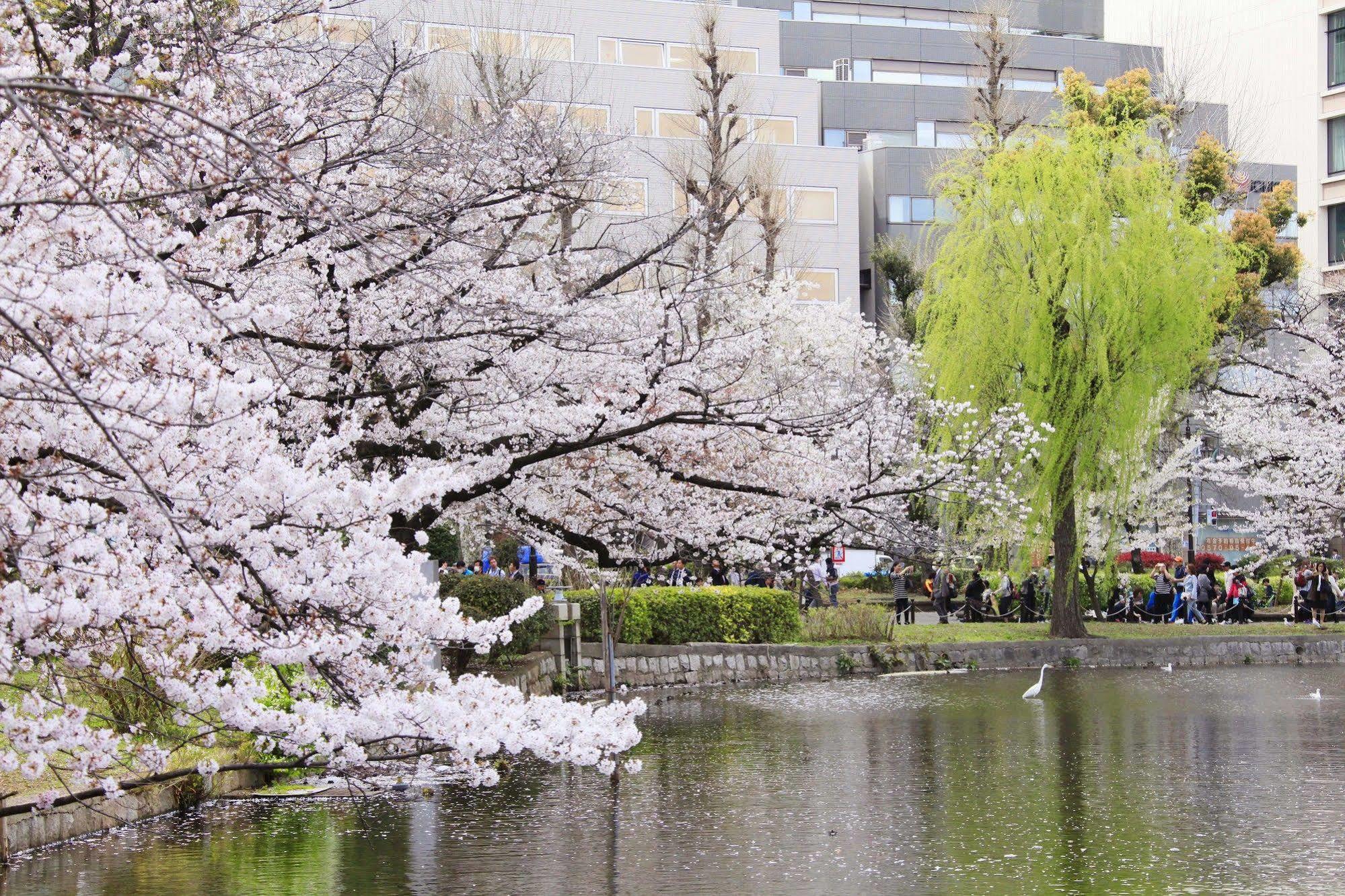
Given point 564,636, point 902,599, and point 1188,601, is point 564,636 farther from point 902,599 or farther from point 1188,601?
point 1188,601

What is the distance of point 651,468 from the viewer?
51.2ft

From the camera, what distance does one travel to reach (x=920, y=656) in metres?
25.0

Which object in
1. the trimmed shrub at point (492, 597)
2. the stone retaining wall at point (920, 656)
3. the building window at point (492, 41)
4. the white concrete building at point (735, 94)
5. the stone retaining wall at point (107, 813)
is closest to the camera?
the stone retaining wall at point (107, 813)

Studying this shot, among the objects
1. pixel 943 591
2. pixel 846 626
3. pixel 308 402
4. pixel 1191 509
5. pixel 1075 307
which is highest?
pixel 1075 307

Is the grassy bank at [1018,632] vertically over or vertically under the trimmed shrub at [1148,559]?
under

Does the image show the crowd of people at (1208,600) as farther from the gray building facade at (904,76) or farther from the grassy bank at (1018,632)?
the gray building facade at (904,76)

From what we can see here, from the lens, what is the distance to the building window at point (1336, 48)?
4931 centimetres

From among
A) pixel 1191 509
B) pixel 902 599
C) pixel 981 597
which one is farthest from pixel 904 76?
pixel 902 599

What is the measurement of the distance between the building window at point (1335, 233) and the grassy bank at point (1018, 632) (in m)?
23.9

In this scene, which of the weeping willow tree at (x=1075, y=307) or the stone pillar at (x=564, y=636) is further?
the weeping willow tree at (x=1075, y=307)

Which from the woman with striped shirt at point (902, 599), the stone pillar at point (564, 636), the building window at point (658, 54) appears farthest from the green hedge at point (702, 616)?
the building window at point (658, 54)

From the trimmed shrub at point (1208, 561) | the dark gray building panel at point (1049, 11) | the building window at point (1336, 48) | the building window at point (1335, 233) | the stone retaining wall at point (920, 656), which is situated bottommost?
the stone retaining wall at point (920, 656)

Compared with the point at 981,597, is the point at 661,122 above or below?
above

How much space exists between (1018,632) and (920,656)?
141 inches
